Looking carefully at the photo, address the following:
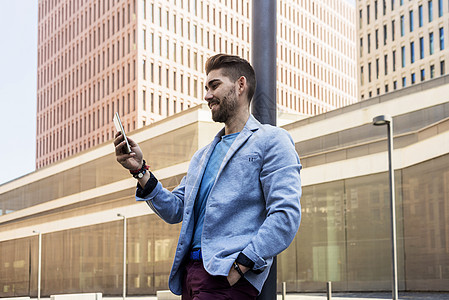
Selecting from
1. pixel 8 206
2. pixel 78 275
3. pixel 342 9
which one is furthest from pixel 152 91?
pixel 342 9

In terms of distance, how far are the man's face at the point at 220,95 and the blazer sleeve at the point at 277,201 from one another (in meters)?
0.20

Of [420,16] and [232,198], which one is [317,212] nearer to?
[232,198]

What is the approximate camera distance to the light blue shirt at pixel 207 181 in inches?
104

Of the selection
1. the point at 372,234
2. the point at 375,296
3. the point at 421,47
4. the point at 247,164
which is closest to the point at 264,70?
the point at 247,164

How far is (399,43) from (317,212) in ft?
116

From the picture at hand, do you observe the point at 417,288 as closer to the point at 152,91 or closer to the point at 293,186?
the point at 293,186

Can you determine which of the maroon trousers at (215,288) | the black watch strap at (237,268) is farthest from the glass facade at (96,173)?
the black watch strap at (237,268)

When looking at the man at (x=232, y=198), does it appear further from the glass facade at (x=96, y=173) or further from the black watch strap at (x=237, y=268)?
the glass facade at (x=96, y=173)

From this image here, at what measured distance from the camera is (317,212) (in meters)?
30.5

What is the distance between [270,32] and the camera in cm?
333

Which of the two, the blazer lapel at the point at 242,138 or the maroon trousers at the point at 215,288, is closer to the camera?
the maroon trousers at the point at 215,288

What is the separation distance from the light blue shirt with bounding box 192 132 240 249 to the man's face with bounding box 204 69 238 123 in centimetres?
10

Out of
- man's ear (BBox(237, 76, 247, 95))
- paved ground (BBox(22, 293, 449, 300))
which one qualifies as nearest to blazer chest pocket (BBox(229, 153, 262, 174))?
man's ear (BBox(237, 76, 247, 95))

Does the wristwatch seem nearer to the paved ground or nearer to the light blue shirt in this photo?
the light blue shirt
